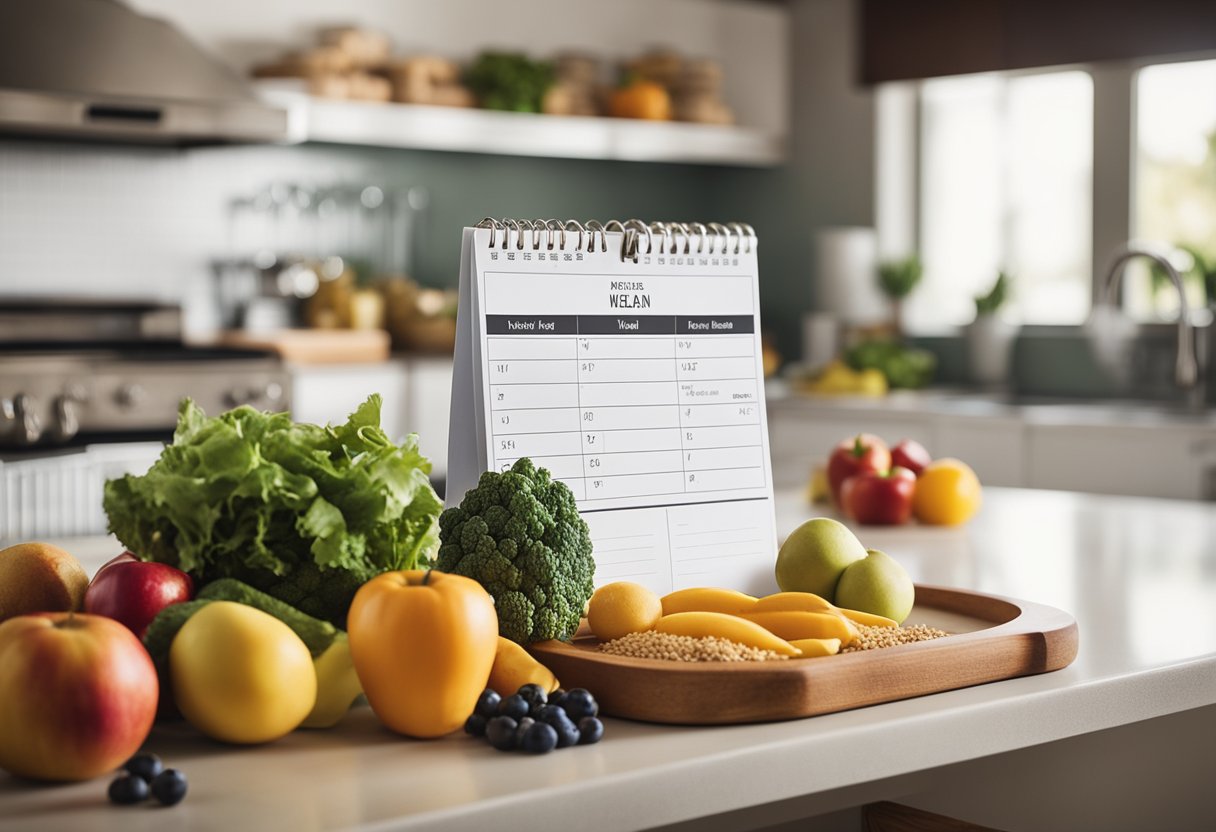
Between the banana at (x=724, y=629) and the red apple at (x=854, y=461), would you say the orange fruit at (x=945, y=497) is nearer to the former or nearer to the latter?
the red apple at (x=854, y=461)

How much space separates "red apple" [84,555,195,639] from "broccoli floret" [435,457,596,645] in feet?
0.68

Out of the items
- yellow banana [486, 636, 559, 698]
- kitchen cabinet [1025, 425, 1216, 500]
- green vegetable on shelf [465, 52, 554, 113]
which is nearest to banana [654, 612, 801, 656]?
yellow banana [486, 636, 559, 698]

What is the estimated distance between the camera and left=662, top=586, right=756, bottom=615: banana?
1.19m

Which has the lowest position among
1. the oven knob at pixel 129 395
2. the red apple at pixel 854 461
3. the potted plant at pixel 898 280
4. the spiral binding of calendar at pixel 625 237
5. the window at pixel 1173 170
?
the red apple at pixel 854 461

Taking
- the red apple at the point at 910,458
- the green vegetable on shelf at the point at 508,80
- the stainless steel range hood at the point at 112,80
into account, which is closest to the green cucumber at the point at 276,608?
the red apple at the point at 910,458

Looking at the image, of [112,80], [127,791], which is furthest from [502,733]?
[112,80]

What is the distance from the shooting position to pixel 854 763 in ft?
3.23

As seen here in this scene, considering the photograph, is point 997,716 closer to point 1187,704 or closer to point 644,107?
point 1187,704

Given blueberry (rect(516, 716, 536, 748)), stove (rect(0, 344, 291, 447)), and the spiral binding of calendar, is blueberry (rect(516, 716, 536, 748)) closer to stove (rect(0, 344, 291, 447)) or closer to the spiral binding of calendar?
the spiral binding of calendar

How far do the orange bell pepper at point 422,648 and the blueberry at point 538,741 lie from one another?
0.06m

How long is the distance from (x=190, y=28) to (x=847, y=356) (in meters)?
2.41

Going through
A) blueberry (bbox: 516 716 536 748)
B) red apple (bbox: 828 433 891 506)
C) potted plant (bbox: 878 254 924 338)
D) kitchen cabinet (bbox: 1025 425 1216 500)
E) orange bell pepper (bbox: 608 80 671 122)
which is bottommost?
kitchen cabinet (bbox: 1025 425 1216 500)

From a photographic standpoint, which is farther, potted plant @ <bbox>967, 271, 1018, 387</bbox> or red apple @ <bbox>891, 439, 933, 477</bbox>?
potted plant @ <bbox>967, 271, 1018, 387</bbox>

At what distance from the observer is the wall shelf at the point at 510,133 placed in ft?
14.2
